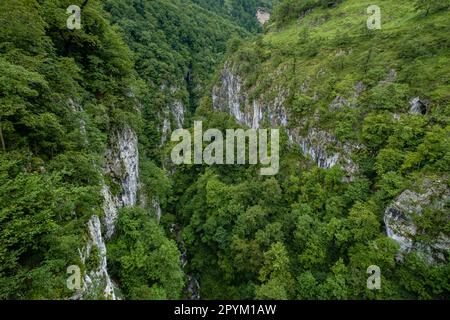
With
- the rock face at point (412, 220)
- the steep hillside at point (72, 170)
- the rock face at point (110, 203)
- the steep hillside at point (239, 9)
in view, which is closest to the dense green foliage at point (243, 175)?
the steep hillside at point (72, 170)

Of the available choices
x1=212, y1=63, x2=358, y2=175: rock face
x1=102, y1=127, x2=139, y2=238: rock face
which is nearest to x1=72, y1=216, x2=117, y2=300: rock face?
x1=102, y1=127, x2=139, y2=238: rock face

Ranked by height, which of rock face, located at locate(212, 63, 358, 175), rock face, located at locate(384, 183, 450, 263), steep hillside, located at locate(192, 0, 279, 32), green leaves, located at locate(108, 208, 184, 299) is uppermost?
steep hillside, located at locate(192, 0, 279, 32)

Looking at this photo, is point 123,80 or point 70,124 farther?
point 123,80

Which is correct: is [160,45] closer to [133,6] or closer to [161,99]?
[133,6]

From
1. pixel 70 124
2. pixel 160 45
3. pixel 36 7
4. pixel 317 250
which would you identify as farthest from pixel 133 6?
pixel 317 250

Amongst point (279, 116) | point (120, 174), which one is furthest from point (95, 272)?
point (279, 116)

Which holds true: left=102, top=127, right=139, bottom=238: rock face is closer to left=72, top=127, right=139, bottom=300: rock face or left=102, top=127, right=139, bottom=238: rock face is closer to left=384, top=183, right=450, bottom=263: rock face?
left=72, top=127, right=139, bottom=300: rock face
